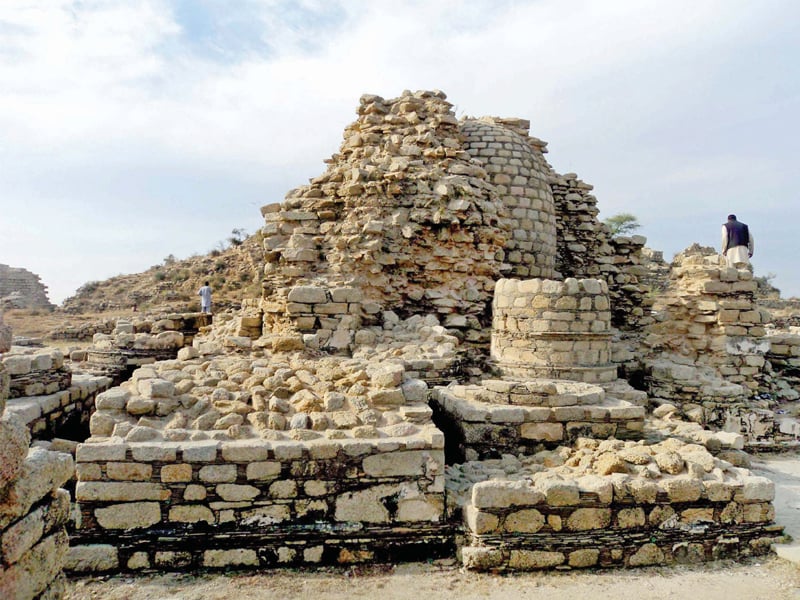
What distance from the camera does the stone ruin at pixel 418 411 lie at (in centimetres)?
431

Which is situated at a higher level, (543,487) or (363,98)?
(363,98)

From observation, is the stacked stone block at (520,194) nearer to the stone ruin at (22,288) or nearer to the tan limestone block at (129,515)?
the tan limestone block at (129,515)

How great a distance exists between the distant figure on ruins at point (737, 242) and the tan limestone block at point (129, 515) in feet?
34.8

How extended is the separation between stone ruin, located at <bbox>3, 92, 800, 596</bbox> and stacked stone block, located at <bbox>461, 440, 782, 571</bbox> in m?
0.02

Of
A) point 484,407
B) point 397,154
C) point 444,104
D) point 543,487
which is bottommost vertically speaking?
point 543,487

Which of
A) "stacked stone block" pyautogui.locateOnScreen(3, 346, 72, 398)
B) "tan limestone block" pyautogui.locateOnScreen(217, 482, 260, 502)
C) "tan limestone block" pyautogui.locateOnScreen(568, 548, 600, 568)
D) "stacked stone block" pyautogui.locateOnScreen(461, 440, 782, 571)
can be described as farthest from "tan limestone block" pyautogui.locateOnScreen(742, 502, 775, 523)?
"stacked stone block" pyautogui.locateOnScreen(3, 346, 72, 398)

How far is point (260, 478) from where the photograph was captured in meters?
4.35

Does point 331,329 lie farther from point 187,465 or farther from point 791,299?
point 791,299

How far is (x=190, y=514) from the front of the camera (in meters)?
4.29

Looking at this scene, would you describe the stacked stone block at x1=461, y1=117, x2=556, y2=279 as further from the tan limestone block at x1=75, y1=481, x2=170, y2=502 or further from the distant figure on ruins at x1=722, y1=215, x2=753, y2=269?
the tan limestone block at x1=75, y1=481, x2=170, y2=502

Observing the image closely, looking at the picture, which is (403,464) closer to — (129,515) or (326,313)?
(129,515)

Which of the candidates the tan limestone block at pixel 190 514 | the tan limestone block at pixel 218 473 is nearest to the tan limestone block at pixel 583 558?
the tan limestone block at pixel 218 473

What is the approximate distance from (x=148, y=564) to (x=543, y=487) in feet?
10.4

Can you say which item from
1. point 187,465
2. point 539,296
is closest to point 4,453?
point 187,465
